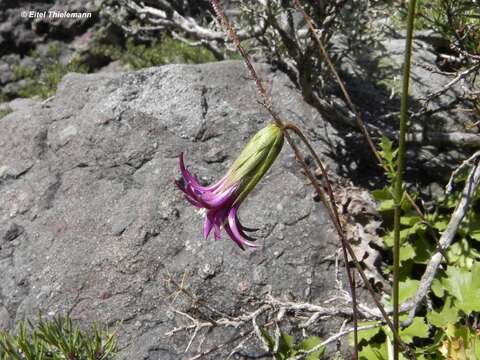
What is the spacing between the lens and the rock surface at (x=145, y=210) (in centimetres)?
220

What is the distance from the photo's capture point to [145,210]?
2.41m

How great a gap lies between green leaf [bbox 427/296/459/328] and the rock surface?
384mm

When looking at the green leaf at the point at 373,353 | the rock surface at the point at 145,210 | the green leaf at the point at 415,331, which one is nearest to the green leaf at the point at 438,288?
the green leaf at the point at 415,331

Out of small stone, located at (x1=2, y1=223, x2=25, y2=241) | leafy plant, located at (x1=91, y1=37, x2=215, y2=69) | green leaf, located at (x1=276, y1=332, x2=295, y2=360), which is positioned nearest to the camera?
green leaf, located at (x1=276, y1=332, x2=295, y2=360)

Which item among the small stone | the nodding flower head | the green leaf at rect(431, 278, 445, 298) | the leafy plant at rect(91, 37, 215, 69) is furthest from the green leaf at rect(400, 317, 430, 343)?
the leafy plant at rect(91, 37, 215, 69)

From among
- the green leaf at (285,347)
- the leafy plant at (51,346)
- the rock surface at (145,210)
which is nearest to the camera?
the leafy plant at (51,346)

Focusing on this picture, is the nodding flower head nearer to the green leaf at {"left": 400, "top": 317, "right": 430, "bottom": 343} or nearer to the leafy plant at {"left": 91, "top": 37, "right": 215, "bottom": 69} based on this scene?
the green leaf at {"left": 400, "top": 317, "right": 430, "bottom": 343}

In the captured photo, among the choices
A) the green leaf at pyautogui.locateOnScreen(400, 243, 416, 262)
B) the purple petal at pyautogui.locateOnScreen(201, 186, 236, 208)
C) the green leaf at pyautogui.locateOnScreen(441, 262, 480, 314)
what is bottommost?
the green leaf at pyautogui.locateOnScreen(400, 243, 416, 262)

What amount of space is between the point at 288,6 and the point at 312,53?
11.2 inches

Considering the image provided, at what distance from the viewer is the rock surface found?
2.20 metres

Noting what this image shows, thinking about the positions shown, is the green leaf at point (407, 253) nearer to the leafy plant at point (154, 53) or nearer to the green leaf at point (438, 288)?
the green leaf at point (438, 288)

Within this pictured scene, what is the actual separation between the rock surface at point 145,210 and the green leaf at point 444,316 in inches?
15.1

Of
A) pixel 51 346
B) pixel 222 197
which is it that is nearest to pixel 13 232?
pixel 51 346

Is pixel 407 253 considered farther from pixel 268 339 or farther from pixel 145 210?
pixel 145 210
